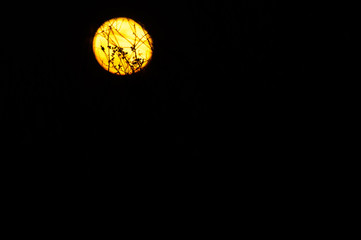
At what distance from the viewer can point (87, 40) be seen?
8.49 feet

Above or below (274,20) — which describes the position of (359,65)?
below

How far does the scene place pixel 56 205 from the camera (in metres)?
2.69

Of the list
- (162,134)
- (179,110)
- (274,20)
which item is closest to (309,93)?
(274,20)

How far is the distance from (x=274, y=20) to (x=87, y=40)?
5.83 feet

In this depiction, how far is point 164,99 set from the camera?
8.84 ft

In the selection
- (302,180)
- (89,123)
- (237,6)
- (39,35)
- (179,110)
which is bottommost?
(302,180)

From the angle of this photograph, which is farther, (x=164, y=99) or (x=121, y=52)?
(x=164, y=99)

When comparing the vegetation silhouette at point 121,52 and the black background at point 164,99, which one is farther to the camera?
the black background at point 164,99

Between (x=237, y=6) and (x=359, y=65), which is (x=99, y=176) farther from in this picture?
(x=359, y=65)

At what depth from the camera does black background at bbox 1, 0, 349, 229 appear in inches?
103

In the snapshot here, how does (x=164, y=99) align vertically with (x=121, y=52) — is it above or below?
below

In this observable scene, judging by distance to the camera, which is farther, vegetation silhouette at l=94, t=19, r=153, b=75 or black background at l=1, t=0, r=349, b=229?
black background at l=1, t=0, r=349, b=229

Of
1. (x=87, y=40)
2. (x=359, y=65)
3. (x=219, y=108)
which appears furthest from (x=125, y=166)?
(x=359, y=65)

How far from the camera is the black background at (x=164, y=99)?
2.61 meters
